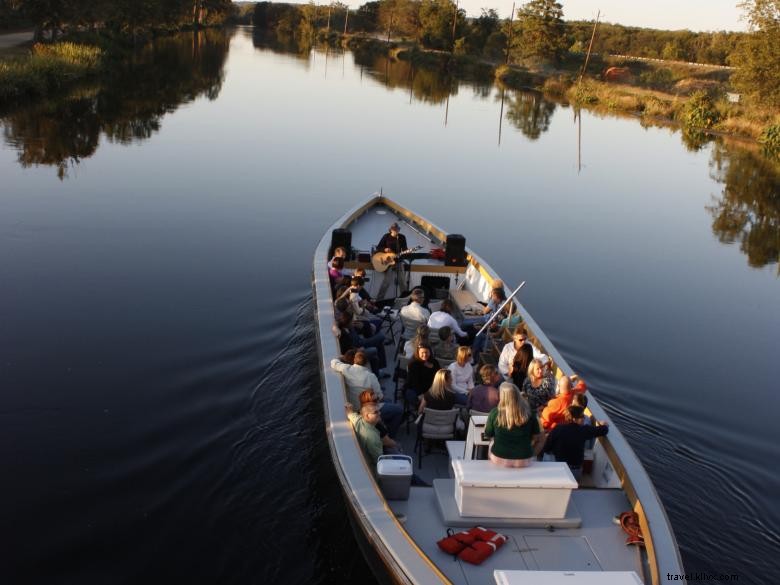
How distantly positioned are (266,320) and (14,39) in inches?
1572

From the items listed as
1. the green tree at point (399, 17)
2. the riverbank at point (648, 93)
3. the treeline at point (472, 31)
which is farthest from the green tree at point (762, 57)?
the green tree at point (399, 17)

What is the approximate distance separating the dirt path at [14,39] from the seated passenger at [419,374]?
3801 cm

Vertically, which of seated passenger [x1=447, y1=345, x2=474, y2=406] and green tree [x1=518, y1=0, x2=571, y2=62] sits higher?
green tree [x1=518, y1=0, x2=571, y2=62]

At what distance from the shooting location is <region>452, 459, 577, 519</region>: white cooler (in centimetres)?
582

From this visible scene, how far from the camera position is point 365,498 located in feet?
19.6

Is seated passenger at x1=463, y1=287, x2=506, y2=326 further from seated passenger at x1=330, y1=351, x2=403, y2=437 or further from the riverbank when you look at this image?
the riverbank

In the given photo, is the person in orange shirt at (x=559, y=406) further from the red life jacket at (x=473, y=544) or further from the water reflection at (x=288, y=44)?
the water reflection at (x=288, y=44)

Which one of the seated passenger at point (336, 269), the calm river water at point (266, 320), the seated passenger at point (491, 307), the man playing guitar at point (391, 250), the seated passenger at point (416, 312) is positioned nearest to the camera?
the calm river water at point (266, 320)

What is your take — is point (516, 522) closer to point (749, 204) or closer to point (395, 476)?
point (395, 476)

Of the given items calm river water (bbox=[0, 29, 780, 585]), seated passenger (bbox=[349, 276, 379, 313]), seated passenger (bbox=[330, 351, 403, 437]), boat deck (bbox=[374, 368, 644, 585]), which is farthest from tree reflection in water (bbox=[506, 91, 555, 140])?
boat deck (bbox=[374, 368, 644, 585])

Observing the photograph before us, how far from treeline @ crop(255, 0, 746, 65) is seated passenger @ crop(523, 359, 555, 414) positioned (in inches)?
2369

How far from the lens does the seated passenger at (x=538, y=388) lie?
7501mm

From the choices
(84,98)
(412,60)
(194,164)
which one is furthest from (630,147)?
(412,60)

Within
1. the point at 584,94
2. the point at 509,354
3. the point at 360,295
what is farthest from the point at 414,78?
the point at 509,354
